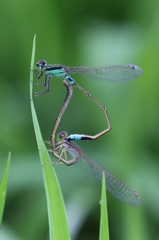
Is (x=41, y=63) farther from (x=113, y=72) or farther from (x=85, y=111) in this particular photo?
(x=85, y=111)

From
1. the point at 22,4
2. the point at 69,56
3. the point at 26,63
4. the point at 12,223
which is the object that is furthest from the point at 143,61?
the point at 12,223

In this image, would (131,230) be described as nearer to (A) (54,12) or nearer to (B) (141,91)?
(B) (141,91)

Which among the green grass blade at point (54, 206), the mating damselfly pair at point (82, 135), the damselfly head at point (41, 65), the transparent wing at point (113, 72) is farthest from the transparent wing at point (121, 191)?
the green grass blade at point (54, 206)

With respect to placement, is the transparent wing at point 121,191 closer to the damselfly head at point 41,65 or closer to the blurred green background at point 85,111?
the damselfly head at point 41,65

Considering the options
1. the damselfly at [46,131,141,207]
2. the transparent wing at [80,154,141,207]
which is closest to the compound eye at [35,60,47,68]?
the damselfly at [46,131,141,207]

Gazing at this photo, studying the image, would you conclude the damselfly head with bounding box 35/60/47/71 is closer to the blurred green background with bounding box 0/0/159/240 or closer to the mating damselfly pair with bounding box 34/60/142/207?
the mating damselfly pair with bounding box 34/60/142/207

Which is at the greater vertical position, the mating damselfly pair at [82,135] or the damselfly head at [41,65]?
the damselfly head at [41,65]

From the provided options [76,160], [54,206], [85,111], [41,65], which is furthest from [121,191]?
[85,111]
